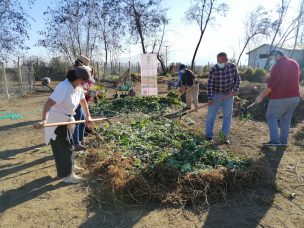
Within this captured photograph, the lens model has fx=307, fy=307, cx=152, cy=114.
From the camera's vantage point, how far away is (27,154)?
5680 mm

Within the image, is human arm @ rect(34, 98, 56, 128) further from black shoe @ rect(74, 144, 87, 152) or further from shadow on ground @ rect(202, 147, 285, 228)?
shadow on ground @ rect(202, 147, 285, 228)

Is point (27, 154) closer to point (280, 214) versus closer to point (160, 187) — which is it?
point (160, 187)

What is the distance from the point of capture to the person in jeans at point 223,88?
5.93 meters

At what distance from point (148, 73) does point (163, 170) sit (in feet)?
26.8

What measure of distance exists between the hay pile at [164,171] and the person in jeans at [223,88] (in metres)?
0.70

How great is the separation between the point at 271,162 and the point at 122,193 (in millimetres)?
2744

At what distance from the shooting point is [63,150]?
421cm

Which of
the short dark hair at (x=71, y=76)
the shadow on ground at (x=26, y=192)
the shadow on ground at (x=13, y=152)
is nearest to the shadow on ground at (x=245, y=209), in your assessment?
the shadow on ground at (x=26, y=192)

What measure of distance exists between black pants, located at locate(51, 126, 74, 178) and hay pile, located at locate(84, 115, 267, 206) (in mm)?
452

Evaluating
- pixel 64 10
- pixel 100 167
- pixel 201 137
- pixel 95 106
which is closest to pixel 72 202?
pixel 100 167

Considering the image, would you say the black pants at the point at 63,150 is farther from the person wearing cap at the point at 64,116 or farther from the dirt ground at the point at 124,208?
the dirt ground at the point at 124,208

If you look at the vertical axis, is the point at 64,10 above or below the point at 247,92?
above

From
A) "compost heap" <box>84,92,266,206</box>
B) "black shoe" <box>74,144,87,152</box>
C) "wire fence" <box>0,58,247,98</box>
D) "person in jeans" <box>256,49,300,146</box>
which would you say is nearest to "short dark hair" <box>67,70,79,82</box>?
"compost heap" <box>84,92,266,206</box>

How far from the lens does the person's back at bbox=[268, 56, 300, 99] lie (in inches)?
218
